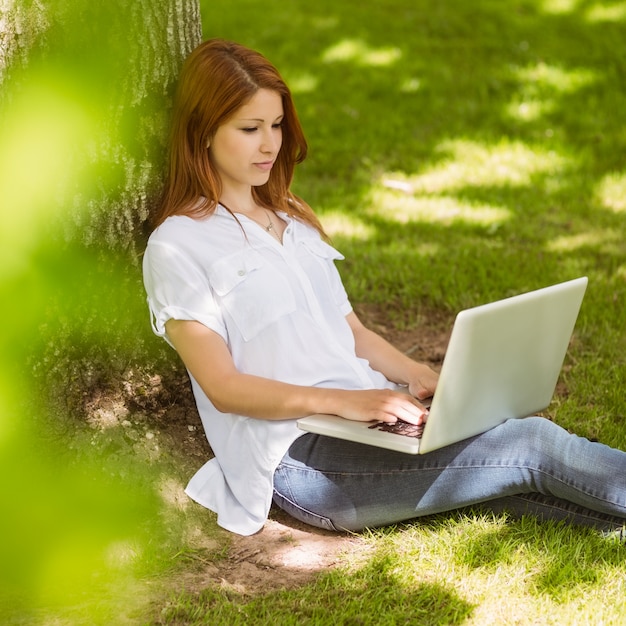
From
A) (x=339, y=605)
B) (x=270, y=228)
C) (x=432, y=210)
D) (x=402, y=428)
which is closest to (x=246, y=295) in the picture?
(x=270, y=228)

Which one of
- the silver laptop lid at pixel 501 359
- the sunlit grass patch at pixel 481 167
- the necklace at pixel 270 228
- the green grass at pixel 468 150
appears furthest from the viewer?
the sunlit grass patch at pixel 481 167

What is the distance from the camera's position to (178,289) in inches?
104


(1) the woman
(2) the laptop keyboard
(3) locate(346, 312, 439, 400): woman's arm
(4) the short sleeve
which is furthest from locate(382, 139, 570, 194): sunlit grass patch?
(2) the laptop keyboard

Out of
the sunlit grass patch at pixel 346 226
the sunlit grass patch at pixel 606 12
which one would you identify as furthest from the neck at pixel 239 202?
the sunlit grass patch at pixel 606 12

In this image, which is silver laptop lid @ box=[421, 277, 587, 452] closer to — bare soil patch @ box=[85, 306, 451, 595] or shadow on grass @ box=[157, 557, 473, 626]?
shadow on grass @ box=[157, 557, 473, 626]

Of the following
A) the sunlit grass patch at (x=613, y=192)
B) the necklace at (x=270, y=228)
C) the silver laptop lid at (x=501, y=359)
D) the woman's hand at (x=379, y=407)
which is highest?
the necklace at (x=270, y=228)

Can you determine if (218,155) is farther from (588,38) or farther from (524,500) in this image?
(588,38)

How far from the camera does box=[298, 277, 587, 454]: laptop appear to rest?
7.51ft

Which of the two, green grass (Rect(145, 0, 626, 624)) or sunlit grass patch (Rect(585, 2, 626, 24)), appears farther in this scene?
sunlit grass patch (Rect(585, 2, 626, 24))

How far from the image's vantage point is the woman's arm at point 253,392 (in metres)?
2.55

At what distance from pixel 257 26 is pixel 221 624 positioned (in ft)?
20.0

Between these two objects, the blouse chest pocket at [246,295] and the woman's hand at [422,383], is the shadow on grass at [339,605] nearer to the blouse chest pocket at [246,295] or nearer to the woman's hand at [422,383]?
the woman's hand at [422,383]

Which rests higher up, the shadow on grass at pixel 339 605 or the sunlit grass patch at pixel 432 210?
the sunlit grass patch at pixel 432 210

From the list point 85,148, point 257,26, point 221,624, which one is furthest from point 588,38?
point 221,624
